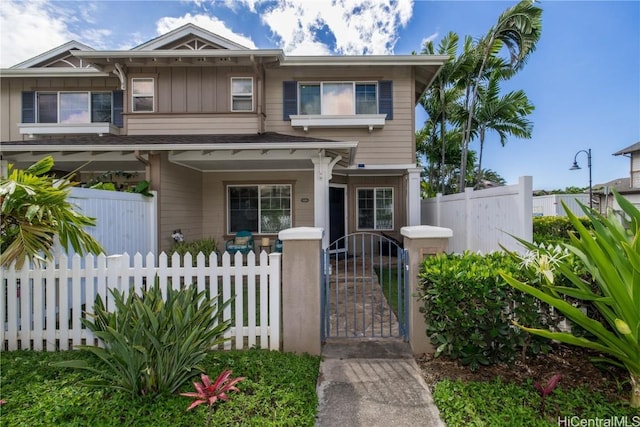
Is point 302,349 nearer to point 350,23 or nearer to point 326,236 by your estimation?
point 326,236

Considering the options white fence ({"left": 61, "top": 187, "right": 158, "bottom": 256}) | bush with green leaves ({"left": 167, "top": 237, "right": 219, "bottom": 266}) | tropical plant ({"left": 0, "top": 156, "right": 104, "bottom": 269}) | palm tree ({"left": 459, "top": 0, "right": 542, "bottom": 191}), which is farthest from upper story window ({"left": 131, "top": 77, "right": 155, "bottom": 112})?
palm tree ({"left": 459, "top": 0, "right": 542, "bottom": 191})

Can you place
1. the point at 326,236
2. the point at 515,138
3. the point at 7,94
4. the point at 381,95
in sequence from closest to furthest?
the point at 326,236 → the point at 381,95 → the point at 7,94 → the point at 515,138

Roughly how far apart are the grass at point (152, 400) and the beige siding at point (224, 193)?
6.49 meters

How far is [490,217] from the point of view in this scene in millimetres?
4777

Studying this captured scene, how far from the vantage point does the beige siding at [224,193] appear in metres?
9.38

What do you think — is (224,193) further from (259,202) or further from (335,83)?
(335,83)

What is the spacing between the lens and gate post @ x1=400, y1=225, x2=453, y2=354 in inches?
132

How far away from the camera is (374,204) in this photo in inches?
409

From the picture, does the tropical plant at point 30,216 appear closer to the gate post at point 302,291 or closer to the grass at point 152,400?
the grass at point 152,400

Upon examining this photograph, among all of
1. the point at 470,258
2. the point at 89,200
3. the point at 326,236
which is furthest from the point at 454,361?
the point at 89,200

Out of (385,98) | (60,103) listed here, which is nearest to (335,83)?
(385,98)

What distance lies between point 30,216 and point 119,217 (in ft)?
9.87

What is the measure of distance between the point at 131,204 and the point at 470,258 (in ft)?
19.6

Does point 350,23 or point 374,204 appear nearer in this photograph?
point 374,204
